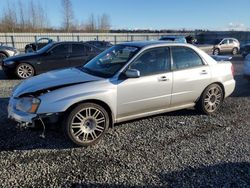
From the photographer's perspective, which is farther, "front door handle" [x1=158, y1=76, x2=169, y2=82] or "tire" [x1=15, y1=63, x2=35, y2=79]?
"tire" [x1=15, y1=63, x2=35, y2=79]

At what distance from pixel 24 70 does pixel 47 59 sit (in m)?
0.95

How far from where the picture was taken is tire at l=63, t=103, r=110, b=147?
4133 millimetres

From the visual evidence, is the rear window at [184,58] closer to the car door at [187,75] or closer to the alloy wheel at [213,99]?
the car door at [187,75]

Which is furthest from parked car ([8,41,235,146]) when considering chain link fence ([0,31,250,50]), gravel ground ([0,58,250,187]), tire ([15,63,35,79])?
chain link fence ([0,31,250,50])

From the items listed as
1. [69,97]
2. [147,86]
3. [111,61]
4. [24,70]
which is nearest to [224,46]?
[24,70]

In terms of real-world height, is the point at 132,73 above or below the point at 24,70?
above

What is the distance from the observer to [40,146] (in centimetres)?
425

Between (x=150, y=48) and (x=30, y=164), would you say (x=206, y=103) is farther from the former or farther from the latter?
(x=30, y=164)

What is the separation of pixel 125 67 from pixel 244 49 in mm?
19550

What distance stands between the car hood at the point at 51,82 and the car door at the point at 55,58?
5.68 m

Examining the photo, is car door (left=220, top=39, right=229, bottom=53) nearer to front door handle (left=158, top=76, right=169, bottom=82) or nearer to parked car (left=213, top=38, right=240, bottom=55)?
parked car (left=213, top=38, right=240, bottom=55)

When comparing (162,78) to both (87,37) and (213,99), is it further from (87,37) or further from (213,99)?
(87,37)

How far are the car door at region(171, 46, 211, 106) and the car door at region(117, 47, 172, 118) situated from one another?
0.17 meters

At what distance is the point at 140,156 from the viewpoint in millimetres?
3951
